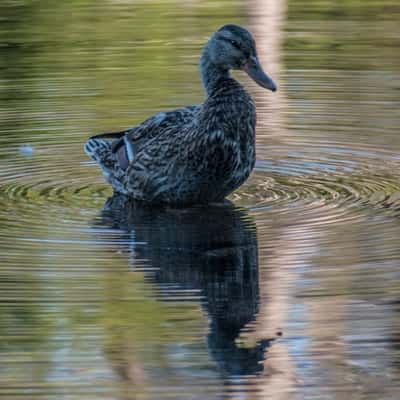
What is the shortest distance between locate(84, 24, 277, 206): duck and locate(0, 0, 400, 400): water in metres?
0.18

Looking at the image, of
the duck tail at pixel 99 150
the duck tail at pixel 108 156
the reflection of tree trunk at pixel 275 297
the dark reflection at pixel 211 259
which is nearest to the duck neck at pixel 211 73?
the dark reflection at pixel 211 259

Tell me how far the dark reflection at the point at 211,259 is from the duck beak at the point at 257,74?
2.86 ft

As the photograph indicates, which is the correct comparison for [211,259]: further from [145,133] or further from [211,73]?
[145,133]

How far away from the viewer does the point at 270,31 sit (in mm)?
16688

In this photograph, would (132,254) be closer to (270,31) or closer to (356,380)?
(356,380)

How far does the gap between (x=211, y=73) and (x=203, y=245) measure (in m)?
1.57

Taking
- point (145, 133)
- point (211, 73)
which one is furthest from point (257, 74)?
point (145, 133)

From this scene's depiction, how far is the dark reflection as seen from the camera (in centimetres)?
706

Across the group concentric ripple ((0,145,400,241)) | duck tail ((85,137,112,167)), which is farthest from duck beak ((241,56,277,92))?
duck tail ((85,137,112,167))

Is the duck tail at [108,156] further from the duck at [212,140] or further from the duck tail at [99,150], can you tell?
the duck at [212,140]

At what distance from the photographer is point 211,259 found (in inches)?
337

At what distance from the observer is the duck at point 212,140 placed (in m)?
9.77

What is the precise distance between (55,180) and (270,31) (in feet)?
21.0

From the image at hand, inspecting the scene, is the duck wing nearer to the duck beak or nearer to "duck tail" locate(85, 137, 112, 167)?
"duck tail" locate(85, 137, 112, 167)
